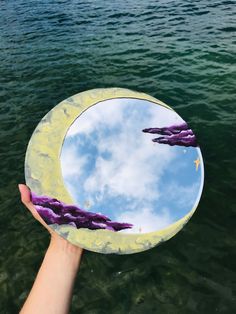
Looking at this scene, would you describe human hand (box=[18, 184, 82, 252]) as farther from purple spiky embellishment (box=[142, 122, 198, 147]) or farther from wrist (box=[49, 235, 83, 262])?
purple spiky embellishment (box=[142, 122, 198, 147])

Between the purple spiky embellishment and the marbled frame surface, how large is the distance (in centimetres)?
84

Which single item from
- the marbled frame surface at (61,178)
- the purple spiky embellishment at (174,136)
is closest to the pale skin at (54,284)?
the marbled frame surface at (61,178)

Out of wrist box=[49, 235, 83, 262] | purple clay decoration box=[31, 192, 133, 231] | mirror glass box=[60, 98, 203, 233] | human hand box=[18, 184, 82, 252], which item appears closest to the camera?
wrist box=[49, 235, 83, 262]

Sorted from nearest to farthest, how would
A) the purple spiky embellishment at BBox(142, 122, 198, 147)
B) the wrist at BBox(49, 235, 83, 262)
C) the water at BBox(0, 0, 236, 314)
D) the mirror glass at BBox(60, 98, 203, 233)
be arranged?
the wrist at BBox(49, 235, 83, 262) < the mirror glass at BBox(60, 98, 203, 233) < the purple spiky embellishment at BBox(142, 122, 198, 147) < the water at BBox(0, 0, 236, 314)

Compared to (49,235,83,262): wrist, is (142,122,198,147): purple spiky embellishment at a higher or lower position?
higher

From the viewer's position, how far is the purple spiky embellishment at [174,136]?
15.4 ft

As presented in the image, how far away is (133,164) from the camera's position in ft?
15.0

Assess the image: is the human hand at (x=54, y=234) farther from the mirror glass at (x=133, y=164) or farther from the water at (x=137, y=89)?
the water at (x=137, y=89)

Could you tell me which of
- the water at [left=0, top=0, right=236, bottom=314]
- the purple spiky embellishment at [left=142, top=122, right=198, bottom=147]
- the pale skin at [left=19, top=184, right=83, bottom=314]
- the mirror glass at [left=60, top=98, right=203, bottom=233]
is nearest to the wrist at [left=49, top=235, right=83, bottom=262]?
the pale skin at [left=19, top=184, right=83, bottom=314]

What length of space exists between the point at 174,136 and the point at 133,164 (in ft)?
2.21

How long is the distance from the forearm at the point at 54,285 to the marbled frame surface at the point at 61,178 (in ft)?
1.11

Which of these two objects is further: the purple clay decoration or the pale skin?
the purple clay decoration

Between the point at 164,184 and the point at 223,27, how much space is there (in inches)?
710

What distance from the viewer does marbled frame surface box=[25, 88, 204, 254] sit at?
401 cm
